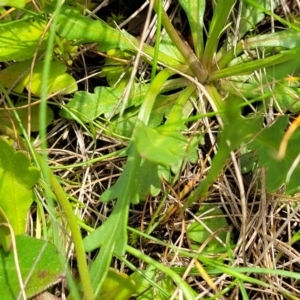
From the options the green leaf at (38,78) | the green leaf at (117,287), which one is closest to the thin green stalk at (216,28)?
the green leaf at (38,78)

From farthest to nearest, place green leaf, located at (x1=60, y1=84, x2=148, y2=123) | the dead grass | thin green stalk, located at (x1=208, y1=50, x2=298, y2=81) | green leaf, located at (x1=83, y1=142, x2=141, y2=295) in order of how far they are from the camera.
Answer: green leaf, located at (x1=60, y1=84, x2=148, y2=123) < the dead grass < thin green stalk, located at (x1=208, y1=50, x2=298, y2=81) < green leaf, located at (x1=83, y1=142, x2=141, y2=295)

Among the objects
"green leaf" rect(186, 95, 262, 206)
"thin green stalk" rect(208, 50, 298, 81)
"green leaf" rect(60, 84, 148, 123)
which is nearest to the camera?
"green leaf" rect(186, 95, 262, 206)

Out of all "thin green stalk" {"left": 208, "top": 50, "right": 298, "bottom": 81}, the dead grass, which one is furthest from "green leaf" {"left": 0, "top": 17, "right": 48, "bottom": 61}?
"thin green stalk" {"left": 208, "top": 50, "right": 298, "bottom": 81}

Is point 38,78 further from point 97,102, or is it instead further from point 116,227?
point 116,227

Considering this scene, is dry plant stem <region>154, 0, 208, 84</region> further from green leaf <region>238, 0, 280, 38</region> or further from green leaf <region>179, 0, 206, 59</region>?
green leaf <region>238, 0, 280, 38</region>

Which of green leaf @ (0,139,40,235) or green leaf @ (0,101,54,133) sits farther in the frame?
green leaf @ (0,101,54,133)

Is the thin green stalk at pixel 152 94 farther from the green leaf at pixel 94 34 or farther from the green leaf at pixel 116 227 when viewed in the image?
the green leaf at pixel 116 227

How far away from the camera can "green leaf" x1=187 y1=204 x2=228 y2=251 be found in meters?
1.49

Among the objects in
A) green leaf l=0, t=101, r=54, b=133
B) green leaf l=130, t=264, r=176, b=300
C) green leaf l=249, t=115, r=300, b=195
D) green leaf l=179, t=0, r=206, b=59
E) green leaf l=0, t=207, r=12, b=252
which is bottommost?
green leaf l=130, t=264, r=176, b=300

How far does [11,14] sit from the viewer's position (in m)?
1.61

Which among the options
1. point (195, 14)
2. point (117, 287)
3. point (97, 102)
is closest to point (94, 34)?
point (97, 102)

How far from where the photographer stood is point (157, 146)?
104 cm

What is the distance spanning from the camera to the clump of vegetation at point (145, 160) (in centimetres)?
138

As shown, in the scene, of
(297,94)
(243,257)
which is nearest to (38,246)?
(243,257)
